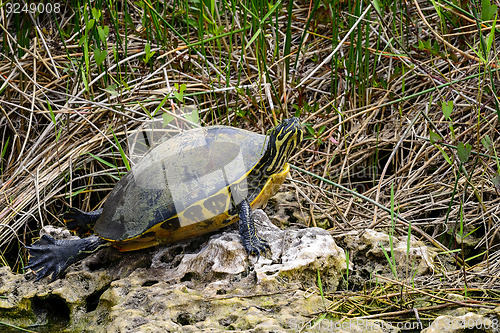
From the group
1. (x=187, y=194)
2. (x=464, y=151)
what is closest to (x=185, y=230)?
(x=187, y=194)

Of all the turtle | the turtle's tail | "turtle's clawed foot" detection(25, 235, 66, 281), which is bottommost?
"turtle's clawed foot" detection(25, 235, 66, 281)

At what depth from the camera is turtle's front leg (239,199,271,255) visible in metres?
1.87

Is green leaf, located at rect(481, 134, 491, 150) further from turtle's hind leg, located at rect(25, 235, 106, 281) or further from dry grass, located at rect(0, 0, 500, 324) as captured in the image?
turtle's hind leg, located at rect(25, 235, 106, 281)

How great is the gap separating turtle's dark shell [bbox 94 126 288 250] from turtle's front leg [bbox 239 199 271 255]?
0.07 meters

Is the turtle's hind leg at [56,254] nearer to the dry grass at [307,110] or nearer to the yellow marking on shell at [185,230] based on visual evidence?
the yellow marking on shell at [185,230]

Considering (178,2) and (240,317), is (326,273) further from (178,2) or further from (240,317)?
(178,2)

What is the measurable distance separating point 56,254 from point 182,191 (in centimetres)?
64

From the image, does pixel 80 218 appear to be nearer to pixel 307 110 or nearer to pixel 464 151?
pixel 307 110

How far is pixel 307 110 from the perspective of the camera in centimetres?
289

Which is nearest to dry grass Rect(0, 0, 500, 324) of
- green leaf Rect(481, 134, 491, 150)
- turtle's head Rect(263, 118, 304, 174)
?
green leaf Rect(481, 134, 491, 150)

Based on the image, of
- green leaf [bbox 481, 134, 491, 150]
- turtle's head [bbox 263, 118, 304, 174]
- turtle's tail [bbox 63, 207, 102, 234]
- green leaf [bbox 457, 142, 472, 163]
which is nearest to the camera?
green leaf [bbox 457, 142, 472, 163]

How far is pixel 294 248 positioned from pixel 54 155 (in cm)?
181

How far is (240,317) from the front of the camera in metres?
1.53

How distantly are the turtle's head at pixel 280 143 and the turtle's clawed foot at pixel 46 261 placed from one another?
1014 millimetres
